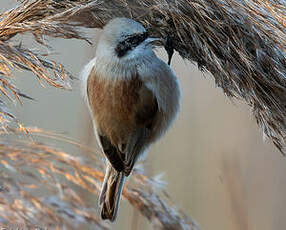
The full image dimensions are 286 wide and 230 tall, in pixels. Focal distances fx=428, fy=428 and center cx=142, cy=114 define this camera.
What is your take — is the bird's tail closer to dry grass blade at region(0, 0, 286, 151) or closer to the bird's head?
the bird's head

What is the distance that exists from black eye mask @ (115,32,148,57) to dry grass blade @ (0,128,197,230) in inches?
14.3

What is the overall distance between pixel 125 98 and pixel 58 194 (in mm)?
433

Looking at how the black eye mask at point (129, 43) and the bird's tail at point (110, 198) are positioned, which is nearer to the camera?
the black eye mask at point (129, 43)

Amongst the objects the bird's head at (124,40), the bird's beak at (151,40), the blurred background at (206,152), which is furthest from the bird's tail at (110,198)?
the bird's beak at (151,40)

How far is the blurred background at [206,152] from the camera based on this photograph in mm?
2303

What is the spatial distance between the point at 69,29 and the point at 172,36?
0.31 metres

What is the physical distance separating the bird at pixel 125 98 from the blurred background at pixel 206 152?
399mm

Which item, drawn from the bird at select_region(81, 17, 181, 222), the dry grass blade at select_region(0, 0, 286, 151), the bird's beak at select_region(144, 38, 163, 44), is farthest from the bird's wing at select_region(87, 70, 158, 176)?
the dry grass blade at select_region(0, 0, 286, 151)

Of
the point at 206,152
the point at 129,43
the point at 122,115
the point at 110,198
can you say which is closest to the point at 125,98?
the point at 122,115

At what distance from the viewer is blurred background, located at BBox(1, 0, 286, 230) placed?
230 cm

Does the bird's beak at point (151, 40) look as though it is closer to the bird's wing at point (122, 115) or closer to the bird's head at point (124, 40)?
the bird's head at point (124, 40)

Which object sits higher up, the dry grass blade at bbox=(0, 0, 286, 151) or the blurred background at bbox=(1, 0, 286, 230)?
the dry grass blade at bbox=(0, 0, 286, 151)

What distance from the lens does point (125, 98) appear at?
5.16 ft

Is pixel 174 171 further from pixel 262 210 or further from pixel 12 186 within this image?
pixel 12 186
